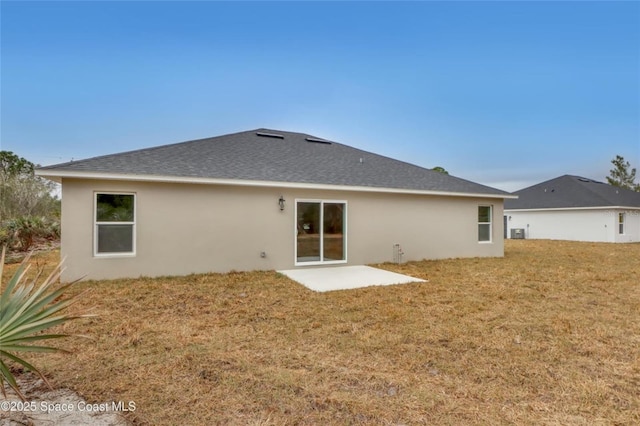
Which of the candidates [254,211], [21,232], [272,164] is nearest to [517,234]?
[272,164]

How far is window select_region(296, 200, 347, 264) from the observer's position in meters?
10.1

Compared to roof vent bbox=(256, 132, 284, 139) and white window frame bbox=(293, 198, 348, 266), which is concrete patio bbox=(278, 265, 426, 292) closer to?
white window frame bbox=(293, 198, 348, 266)

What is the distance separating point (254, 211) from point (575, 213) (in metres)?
23.7

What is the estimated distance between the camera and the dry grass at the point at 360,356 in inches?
111

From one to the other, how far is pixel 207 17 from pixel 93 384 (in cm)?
1248

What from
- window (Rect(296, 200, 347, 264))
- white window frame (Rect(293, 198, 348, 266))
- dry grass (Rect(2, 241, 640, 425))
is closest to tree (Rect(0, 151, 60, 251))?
dry grass (Rect(2, 241, 640, 425))

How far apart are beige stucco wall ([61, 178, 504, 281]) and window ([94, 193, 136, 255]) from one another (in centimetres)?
15

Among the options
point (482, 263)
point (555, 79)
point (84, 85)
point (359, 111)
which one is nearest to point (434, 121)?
point (359, 111)

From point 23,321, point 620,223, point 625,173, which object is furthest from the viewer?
point 625,173

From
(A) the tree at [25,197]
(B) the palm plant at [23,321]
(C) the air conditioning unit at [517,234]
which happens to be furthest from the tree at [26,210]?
(C) the air conditioning unit at [517,234]

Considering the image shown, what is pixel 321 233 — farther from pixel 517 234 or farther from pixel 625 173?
pixel 625 173

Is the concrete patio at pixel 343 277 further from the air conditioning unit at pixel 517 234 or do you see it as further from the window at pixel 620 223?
the window at pixel 620 223

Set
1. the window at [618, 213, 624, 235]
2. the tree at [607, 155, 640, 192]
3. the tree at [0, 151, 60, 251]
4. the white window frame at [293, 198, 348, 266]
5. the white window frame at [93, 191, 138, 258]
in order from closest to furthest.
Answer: the white window frame at [93, 191, 138, 258] < the white window frame at [293, 198, 348, 266] < the tree at [0, 151, 60, 251] < the window at [618, 213, 624, 235] < the tree at [607, 155, 640, 192]

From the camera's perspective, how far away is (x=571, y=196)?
23.3 metres
